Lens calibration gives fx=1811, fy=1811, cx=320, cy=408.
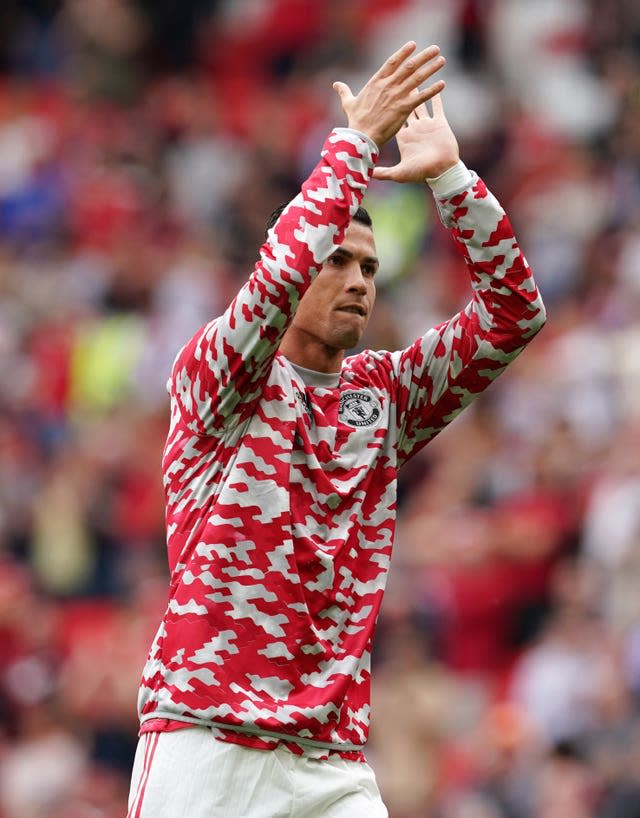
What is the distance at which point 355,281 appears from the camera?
461 centimetres

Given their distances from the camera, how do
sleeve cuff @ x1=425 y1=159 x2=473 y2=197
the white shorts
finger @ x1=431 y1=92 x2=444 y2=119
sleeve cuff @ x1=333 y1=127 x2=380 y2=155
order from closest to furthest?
the white shorts
sleeve cuff @ x1=333 y1=127 x2=380 y2=155
sleeve cuff @ x1=425 y1=159 x2=473 y2=197
finger @ x1=431 y1=92 x2=444 y2=119

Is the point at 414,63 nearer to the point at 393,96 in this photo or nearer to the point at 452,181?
the point at 393,96

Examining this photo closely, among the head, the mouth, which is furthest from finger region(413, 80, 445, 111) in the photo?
the mouth

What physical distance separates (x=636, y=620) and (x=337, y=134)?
416 centimetres

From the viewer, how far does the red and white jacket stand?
4.20m

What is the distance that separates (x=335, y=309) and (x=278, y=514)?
0.61 meters

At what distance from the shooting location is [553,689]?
8117mm

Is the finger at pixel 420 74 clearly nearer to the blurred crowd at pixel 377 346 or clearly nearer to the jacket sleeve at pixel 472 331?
the jacket sleeve at pixel 472 331

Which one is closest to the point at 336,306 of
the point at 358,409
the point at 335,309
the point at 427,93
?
the point at 335,309

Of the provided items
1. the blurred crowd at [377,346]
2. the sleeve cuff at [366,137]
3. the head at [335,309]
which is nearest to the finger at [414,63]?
the sleeve cuff at [366,137]

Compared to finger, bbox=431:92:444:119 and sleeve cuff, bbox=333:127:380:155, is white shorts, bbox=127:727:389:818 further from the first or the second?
finger, bbox=431:92:444:119

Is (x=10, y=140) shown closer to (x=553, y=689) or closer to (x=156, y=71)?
(x=156, y=71)

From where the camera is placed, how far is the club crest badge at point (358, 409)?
4.57 m

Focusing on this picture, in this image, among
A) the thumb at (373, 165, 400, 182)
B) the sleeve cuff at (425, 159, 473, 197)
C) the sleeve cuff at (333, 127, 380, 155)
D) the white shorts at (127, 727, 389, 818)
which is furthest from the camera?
the sleeve cuff at (425, 159, 473, 197)
